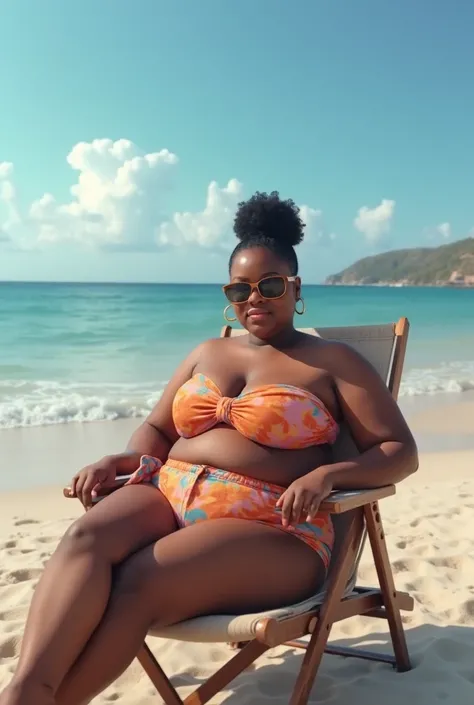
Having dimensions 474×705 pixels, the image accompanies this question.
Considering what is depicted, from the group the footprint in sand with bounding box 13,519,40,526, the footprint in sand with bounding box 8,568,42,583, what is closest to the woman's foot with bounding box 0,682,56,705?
the footprint in sand with bounding box 8,568,42,583

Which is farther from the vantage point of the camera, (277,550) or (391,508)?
(391,508)

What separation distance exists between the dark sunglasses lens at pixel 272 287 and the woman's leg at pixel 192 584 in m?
0.85

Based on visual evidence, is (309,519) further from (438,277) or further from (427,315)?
(438,277)

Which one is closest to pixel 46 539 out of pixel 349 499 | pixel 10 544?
pixel 10 544

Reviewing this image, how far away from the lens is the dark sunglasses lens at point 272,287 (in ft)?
9.41

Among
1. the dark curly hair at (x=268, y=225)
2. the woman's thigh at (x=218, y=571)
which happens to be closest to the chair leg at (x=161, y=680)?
the woman's thigh at (x=218, y=571)

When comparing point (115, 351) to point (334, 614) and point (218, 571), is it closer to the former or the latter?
point (334, 614)

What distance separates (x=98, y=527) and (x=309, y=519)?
2.12 feet

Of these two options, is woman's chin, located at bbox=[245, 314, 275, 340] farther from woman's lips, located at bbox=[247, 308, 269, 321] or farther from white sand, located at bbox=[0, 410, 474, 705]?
white sand, located at bbox=[0, 410, 474, 705]

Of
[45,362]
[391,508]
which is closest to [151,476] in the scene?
[391,508]

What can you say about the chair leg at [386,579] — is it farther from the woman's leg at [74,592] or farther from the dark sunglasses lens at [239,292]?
the dark sunglasses lens at [239,292]

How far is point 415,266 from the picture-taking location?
10481cm

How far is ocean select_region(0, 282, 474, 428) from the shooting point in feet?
35.0

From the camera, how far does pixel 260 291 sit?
9.44ft
